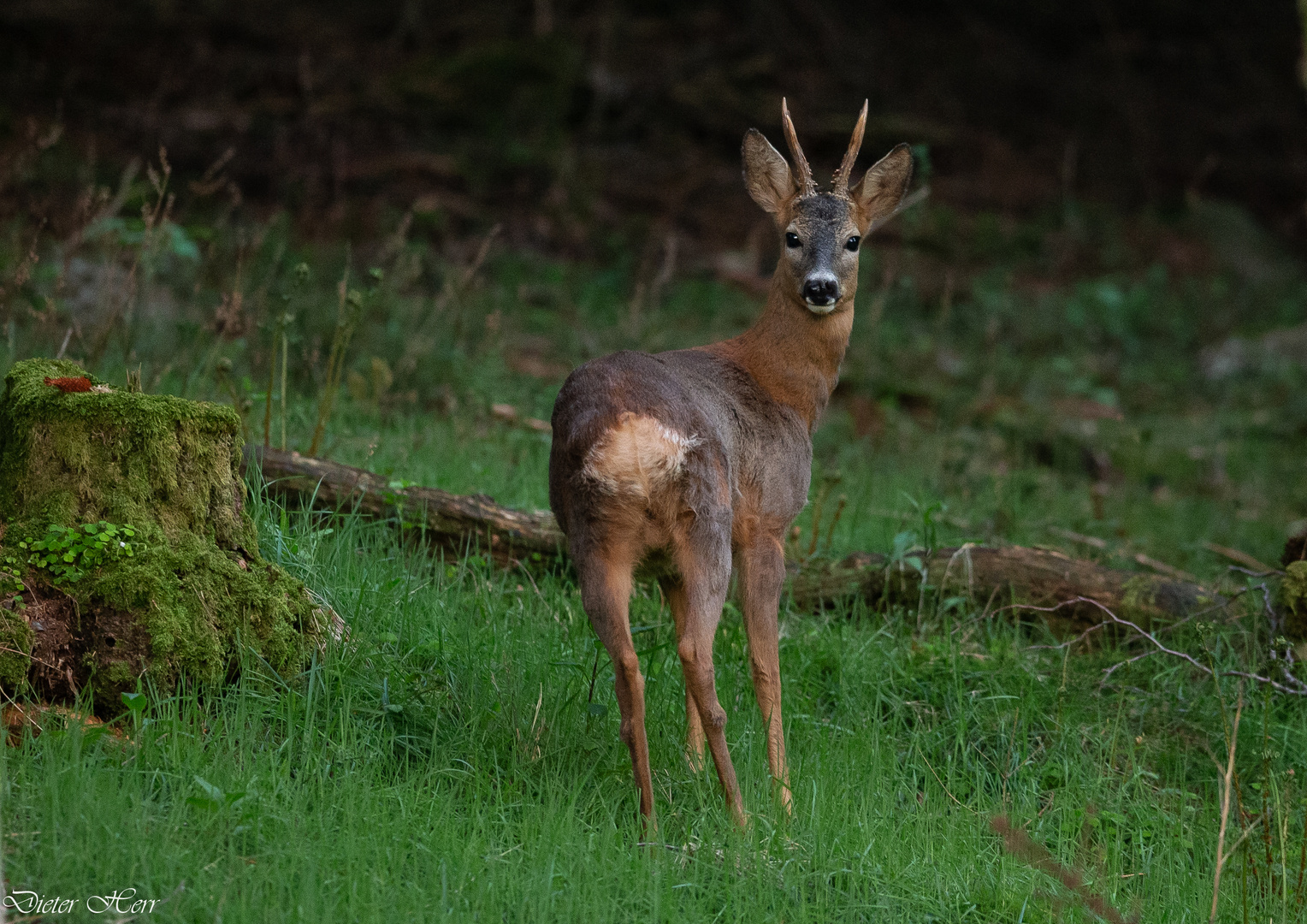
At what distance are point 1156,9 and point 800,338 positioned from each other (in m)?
12.6

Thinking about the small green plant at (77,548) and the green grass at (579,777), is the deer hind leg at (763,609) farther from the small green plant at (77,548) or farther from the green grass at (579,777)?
the small green plant at (77,548)

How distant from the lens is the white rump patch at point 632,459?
326 cm

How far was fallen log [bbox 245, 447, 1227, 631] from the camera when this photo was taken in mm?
4641

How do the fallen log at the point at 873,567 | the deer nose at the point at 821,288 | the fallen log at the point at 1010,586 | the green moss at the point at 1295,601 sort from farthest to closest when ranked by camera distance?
the fallen log at the point at 1010,586, the fallen log at the point at 873,567, the green moss at the point at 1295,601, the deer nose at the point at 821,288

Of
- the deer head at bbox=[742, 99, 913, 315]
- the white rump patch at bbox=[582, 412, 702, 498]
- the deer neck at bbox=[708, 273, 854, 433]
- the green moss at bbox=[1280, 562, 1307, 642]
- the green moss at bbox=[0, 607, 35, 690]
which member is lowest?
the green moss at bbox=[0, 607, 35, 690]

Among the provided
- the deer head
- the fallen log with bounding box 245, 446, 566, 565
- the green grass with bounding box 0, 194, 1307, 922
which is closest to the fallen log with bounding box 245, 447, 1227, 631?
the fallen log with bounding box 245, 446, 566, 565

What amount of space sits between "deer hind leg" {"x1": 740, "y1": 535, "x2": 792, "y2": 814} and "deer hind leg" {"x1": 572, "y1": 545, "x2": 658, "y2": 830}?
28.0 inches

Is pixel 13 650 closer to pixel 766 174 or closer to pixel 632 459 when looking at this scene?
pixel 632 459

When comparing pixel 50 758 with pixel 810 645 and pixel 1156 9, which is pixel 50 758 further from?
pixel 1156 9

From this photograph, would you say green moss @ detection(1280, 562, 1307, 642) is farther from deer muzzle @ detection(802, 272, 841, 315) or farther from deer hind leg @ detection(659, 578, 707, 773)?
deer hind leg @ detection(659, 578, 707, 773)

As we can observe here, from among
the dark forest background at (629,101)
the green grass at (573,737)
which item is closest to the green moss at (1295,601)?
A: the green grass at (573,737)

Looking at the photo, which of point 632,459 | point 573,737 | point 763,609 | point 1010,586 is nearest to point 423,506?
point 573,737

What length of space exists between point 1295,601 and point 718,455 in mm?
2396

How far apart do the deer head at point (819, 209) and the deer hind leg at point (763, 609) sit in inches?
35.3
